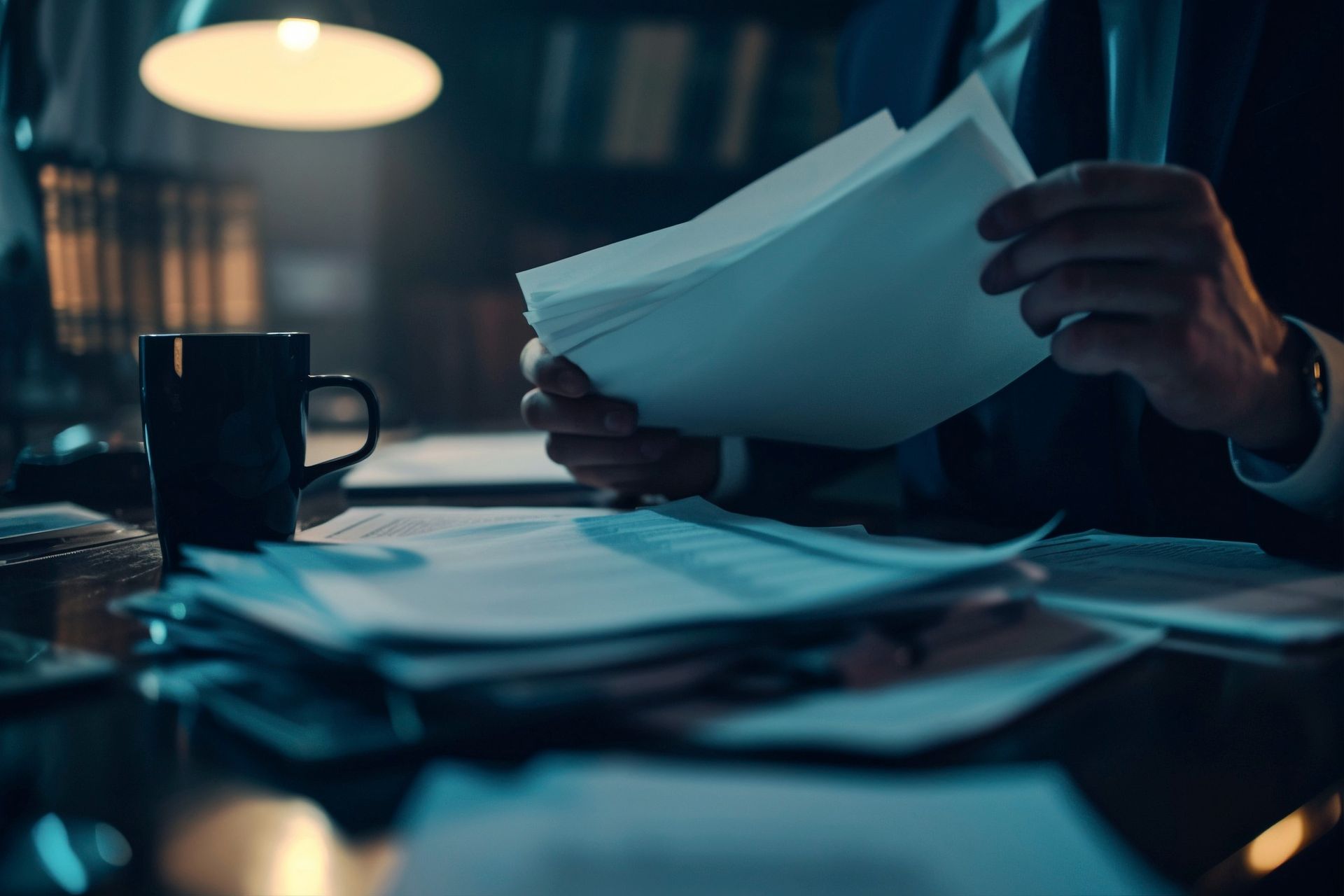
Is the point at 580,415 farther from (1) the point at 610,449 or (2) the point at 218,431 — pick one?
(2) the point at 218,431

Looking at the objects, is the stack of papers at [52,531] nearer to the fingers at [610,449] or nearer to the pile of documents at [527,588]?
the pile of documents at [527,588]

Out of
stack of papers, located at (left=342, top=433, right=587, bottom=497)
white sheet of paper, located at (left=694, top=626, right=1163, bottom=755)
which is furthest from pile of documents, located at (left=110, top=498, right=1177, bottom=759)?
stack of papers, located at (left=342, top=433, right=587, bottom=497)

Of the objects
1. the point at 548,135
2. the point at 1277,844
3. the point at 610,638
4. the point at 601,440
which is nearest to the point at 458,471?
the point at 601,440

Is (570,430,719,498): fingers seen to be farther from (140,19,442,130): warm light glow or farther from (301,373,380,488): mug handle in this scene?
(140,19,442,130): warm light glow

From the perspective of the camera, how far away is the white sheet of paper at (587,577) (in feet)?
0.85

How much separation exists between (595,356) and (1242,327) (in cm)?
37

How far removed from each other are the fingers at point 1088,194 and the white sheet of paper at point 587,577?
0.53 ft

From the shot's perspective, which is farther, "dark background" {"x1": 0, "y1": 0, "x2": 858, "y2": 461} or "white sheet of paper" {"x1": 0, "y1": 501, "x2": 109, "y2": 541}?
"dark background" {"x1": 0, "y1": 0, "x2": 858, "y2": 461}

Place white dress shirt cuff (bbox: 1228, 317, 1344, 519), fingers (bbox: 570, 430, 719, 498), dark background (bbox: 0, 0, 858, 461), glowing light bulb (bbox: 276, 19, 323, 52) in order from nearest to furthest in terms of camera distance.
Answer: white dress shirt cuff (bbox: 1228, 317, 1344, 519) → fingers (bbox: 570, 430, 719, 498) → glowing light bulb (bbox: 276, 19, 323, 52) → dark background (bbox: 0, 0, 858, 461)

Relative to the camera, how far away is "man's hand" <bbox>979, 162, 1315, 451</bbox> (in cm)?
40

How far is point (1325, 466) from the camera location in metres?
0.49

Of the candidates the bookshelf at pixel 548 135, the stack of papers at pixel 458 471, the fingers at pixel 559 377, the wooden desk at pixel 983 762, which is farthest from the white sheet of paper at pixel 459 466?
the bookshelf at pixel 548 135

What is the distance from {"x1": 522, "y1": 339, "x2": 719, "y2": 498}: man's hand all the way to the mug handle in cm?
14

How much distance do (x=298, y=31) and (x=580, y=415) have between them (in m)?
0.62
